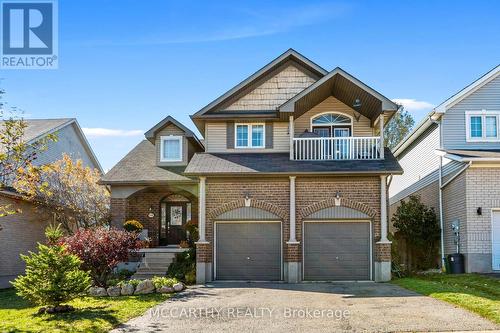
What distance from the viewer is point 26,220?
82.6 ft

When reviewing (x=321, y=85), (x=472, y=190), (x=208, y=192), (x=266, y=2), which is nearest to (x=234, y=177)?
(x=208, y=192)

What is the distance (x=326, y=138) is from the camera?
20734 millimetres

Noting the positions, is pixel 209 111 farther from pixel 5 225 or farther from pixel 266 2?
pixel 5 225

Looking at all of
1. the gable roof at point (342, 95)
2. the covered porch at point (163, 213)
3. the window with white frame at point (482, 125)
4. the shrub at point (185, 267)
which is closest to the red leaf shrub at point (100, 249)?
the shrub at point (185, 267)

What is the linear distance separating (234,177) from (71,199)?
8.40 metres

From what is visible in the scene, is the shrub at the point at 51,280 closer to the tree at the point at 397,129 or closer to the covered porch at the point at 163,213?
the covered porch at the point at 163,213

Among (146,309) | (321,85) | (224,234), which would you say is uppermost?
(321,85)

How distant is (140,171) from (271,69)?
6.93m

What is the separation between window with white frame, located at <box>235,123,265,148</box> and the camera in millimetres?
21734

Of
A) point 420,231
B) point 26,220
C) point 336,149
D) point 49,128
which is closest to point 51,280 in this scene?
point 336,149

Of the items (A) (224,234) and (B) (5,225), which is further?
(B) (5,225)

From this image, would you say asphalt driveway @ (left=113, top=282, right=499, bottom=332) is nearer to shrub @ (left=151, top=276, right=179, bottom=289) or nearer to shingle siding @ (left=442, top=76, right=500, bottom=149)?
shrub @ (left=151, top=276, right=179, bottom=289)

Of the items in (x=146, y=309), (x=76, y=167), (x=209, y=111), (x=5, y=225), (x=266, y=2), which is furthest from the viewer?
(x=76, y=167)

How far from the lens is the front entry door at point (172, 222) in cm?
2489
